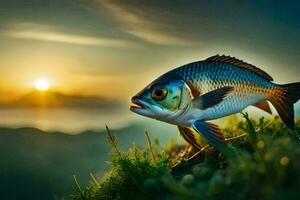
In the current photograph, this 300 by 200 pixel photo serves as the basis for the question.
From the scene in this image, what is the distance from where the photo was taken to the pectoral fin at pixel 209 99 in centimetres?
447

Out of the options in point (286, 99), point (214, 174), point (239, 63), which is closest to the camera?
point (214, 174)

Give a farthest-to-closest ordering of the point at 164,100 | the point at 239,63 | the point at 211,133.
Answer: the point at 239,63
the point at 164,100
the point at 211,133

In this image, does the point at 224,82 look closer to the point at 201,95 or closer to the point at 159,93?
the point at 201,95

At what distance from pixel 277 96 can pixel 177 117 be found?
3.64 ft

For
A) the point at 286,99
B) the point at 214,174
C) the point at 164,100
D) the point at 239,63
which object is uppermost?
the point at 239,63

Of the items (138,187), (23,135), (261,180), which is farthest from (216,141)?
(23,135)

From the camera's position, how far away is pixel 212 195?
3.03 m

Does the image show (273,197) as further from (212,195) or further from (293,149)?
(212,195)

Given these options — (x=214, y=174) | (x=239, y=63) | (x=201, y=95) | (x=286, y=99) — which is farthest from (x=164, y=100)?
(x=286, y=99)

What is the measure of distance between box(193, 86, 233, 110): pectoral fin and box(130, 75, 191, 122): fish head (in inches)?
3.2

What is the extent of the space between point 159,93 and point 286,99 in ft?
4.36

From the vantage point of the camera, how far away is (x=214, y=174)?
137 inches

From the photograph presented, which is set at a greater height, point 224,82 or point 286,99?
point 224,82

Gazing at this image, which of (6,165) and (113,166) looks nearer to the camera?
(113,166)
